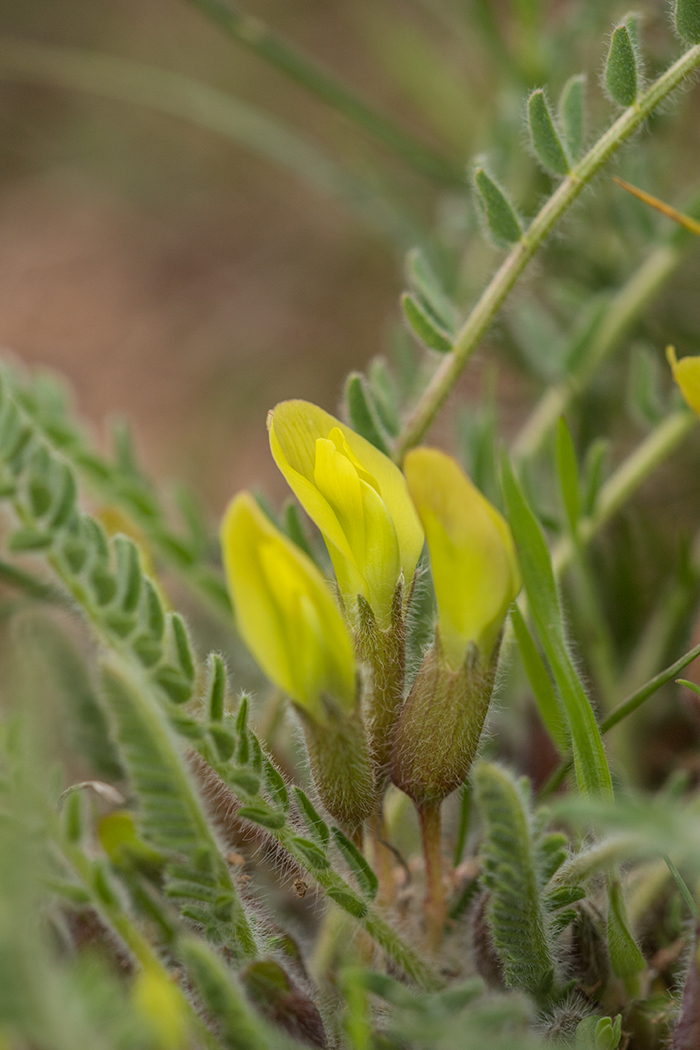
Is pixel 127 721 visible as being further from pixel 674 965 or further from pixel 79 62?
pixel 79 62

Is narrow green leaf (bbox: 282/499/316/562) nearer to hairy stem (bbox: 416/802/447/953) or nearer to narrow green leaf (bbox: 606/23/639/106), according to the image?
hairy stem (bbox: 416/802/447/953)

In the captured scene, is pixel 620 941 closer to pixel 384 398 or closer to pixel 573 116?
pixel 384 398

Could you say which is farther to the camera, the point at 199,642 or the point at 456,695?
the point at 199,642

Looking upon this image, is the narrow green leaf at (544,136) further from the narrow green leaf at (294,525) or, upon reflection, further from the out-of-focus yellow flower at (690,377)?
the narrow green leaf at (294,525)

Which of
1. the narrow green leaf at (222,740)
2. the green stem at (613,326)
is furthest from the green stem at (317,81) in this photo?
the narrow green leaf at (222,740)

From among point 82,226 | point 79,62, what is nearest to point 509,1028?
point 79,62

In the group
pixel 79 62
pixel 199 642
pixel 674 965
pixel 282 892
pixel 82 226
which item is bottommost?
pixel 674 965

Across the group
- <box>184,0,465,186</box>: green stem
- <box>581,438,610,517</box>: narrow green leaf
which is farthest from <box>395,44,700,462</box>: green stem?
<box>184,0,465,186</box>: green stem
